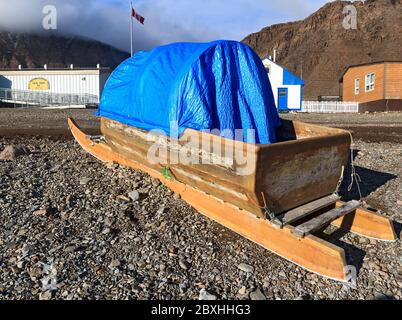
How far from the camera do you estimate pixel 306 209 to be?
4723 millimetres

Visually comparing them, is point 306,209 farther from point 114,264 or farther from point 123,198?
point 123,198

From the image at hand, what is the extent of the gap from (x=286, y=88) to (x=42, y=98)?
84.2 ft

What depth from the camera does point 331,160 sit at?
503 cm

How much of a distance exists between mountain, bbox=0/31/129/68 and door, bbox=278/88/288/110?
111668 millimetres

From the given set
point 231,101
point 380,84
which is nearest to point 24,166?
point 231,101

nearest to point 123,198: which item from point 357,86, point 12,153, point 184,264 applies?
point 184,264

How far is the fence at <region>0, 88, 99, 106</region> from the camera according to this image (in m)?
39.9

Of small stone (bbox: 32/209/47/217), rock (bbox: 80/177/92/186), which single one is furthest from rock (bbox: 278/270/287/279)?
rock (bbox: 80/177/92/186)

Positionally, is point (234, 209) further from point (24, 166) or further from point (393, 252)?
point (24, 166)

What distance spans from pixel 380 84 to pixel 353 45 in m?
75.7

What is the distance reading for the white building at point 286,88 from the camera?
33375 millimetres

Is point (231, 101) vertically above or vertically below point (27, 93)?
below

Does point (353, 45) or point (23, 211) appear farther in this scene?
point (353, 45)

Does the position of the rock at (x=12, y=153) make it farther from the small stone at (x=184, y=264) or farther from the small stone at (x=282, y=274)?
the small stone at (x=282, y=274)
